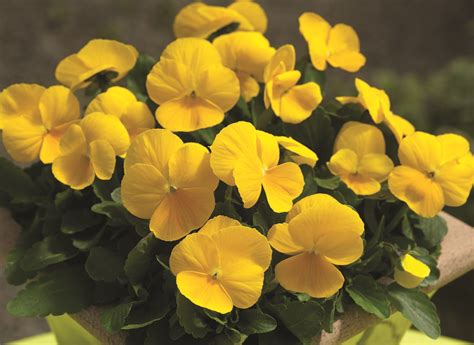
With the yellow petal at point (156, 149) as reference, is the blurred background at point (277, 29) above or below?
below

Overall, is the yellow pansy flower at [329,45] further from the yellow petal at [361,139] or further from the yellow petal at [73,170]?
the yellow petal at [73,170]

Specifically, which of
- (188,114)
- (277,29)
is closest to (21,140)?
(188,114)

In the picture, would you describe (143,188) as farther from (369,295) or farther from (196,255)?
(369,295)

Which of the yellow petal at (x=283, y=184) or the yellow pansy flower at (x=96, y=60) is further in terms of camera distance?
the yellow pansy flower at (x=96, y=60)

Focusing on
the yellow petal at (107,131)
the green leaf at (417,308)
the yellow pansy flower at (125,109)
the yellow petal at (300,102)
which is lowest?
the green leaf at (417,308)

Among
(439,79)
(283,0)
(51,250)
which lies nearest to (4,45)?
(283,0)

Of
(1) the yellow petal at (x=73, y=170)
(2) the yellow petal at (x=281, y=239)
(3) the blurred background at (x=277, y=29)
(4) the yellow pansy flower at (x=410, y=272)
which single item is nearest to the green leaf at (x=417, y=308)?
(4) the yellow pansy flower at (x=410, y=272)

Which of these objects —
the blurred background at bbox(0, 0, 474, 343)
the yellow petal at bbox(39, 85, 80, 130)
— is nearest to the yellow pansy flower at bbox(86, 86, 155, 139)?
the yellow petal at bbox(39, 85, 80, 130)

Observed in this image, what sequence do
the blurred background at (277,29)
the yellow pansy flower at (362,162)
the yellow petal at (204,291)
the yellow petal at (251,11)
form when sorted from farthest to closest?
the blurred background at (277,29)
the yellow petal at (251,11)
the yellow pansy flower at (362,162)
the yellow petal at (204,291)

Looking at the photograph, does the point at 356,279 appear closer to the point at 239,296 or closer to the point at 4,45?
the point at 239,296
